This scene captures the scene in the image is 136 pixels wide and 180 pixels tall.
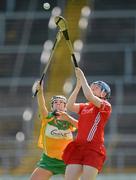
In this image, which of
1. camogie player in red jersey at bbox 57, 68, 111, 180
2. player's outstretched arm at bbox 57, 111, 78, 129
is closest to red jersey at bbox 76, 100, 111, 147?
camogie player in red jersey at bbox 57, 68, 111, 180

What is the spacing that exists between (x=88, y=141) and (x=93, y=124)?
5.3 inches

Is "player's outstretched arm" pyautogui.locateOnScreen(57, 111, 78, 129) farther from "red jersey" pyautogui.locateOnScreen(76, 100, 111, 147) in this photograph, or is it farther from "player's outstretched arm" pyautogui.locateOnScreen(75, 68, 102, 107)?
"player's outstretched arm" pyautogui.locateOnScreen(75, 68, 102, 107)

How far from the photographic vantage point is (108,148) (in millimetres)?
11859

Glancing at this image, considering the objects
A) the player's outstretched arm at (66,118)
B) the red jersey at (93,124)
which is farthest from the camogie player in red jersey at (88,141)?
the player's outstretched arm at (66,118)

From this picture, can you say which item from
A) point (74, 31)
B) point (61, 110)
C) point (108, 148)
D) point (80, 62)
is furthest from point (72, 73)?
point (61, 110)

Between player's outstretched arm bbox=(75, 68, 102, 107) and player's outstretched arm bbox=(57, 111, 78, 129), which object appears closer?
player's outstretched arm bbox=(75, 68, 102, 107)

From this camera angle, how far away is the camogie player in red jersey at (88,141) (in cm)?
703

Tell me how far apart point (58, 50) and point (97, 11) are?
1683 mm

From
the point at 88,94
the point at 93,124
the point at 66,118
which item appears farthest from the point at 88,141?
the point at 66,118

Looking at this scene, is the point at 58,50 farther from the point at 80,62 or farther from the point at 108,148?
the point at 108,148

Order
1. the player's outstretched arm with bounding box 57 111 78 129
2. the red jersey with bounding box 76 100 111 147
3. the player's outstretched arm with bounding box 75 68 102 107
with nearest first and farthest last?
the player's outstretched arm with bounding box 75 68 102 107 < the red jersey with bounding box 76 100 111 147 < the player's outstretched arm with bounding box 57 111 78 129

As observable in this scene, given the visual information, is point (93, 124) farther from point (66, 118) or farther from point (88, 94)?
point (66, 118)

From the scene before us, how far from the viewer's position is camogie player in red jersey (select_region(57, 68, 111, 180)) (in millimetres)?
7031

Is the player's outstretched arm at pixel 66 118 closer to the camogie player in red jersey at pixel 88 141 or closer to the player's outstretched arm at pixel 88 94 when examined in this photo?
the camogie player in red jersey at pixel 88 141
